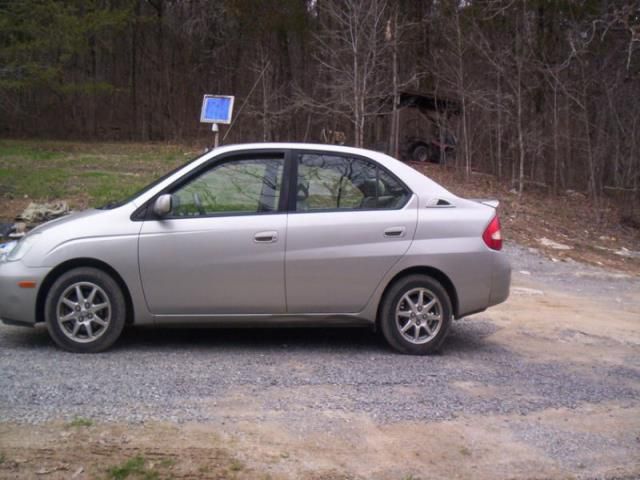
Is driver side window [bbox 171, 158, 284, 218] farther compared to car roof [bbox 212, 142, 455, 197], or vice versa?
car roof [bbox 212, 142, 455, 197]

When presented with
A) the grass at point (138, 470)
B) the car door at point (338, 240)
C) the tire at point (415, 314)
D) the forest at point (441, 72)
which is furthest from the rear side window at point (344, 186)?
the forest at point (441, 72)

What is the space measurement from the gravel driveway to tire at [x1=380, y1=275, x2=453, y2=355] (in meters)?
0.15

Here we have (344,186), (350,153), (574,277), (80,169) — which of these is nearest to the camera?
(344,186)

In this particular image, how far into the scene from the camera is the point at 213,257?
20.4 ft

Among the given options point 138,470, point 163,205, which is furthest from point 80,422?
point 163,205

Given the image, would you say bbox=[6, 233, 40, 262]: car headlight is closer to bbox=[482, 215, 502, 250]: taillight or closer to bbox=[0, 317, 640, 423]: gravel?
bbox=[0, 317, 640, 423]: gravel

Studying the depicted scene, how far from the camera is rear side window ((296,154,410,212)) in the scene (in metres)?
6.53

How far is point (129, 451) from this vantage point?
14.2 feet

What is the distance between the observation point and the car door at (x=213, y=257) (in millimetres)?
6199

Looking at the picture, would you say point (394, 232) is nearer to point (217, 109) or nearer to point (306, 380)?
point (306, 380)

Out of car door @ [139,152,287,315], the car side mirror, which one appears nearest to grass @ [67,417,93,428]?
car door @ [139,152,287,315]

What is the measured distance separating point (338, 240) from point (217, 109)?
25.1ft

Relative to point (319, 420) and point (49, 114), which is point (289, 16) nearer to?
point (49, 114)

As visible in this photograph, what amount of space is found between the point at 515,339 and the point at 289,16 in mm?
21970
